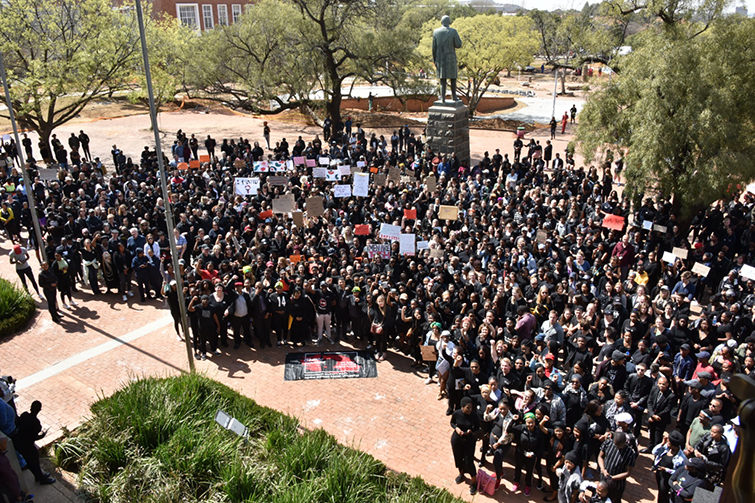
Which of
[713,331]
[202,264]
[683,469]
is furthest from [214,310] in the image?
[713,331]

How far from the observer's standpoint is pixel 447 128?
2308 centimetres

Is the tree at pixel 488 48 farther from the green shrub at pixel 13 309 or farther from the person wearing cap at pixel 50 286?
the green shrub at pixel 13 309

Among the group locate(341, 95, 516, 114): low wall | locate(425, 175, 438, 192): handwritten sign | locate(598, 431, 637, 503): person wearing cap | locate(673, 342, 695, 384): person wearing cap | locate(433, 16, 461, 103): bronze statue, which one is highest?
locate(433, 16, 461, 103): bronze statue

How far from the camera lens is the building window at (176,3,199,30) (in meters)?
69.6

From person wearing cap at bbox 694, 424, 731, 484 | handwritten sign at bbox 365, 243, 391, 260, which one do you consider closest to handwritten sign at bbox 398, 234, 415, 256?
handwritten sign at bbox 365, 243, 391, 260

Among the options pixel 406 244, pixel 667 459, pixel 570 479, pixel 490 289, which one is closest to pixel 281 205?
pixel 406 244

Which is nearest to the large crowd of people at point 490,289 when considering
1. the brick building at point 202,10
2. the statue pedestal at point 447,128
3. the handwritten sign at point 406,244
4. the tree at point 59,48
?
the handwritten sign at point 406,244

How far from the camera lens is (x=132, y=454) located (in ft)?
26.9

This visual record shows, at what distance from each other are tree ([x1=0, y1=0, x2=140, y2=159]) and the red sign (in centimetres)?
2347

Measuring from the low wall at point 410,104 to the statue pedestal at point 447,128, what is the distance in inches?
825

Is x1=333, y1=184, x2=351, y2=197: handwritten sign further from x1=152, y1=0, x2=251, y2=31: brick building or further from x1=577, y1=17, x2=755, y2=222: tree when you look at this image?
x1=152, y1=0, x2=251, y2=31: brick building

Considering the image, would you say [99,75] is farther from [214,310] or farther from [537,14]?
[537,14]

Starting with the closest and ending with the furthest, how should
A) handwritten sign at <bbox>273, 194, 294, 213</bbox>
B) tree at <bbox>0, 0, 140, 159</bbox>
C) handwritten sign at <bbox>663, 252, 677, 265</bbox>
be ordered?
handwritten sign at <bbox>663, 252, 677, 265</bbox> → handwritten sign at <bbox>273, 194, 294, 213</bbox> → tree at <bbox>0, 0, 140, 159</bbox>

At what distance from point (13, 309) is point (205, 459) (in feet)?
26.6
